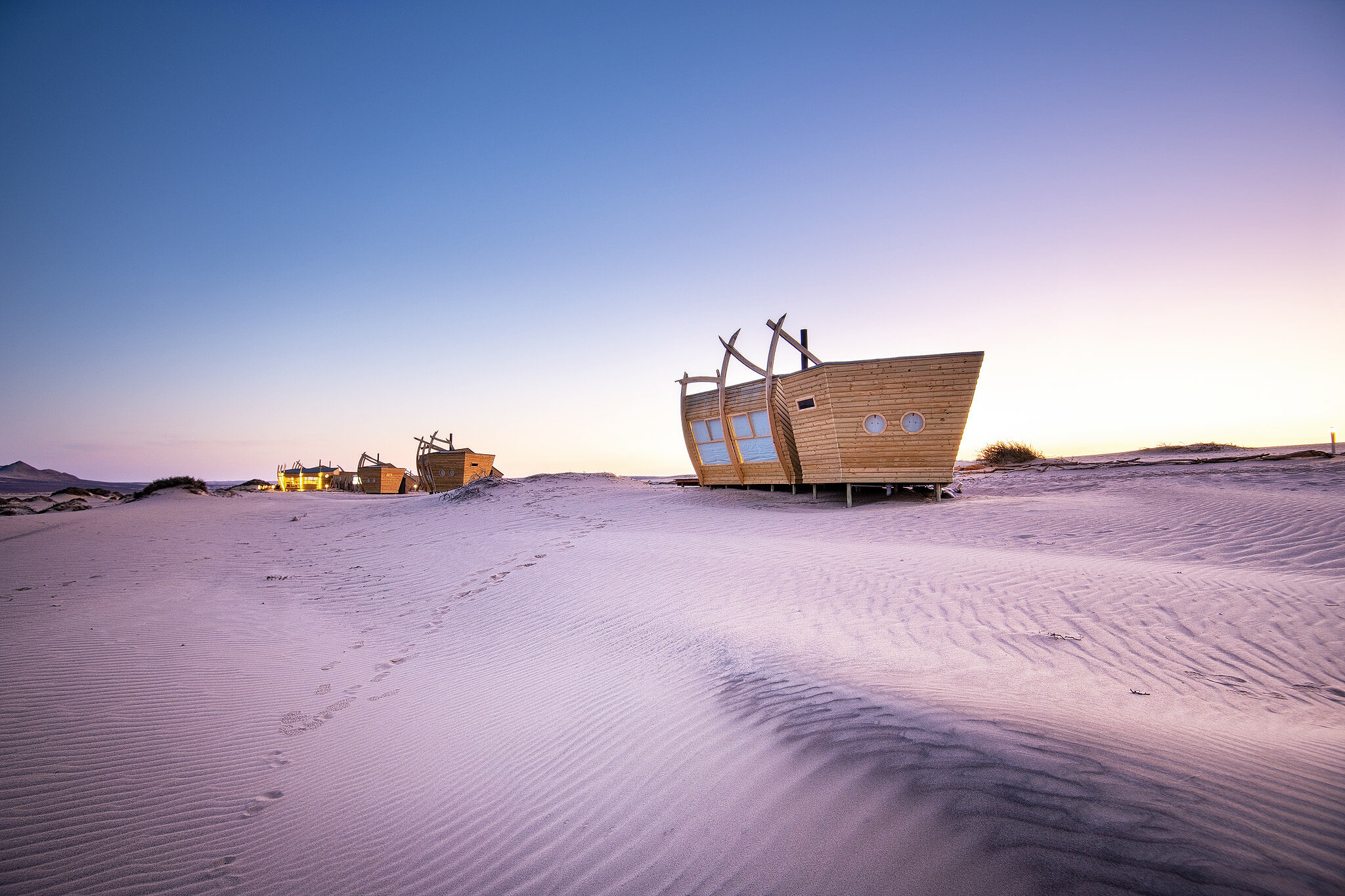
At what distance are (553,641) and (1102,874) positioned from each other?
17.4 ft

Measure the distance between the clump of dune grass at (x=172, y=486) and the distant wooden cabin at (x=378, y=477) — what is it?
692 inches

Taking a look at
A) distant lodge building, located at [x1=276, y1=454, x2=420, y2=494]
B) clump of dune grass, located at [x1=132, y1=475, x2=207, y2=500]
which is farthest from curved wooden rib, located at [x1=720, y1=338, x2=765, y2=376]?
distant lodge building, located at [x1=276, y1=454, x2=420, y2=494]

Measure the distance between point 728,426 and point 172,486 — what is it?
23729 mm

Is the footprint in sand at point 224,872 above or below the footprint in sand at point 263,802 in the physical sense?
above

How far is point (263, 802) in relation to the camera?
3168 mm

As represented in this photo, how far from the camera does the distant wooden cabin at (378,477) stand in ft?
136

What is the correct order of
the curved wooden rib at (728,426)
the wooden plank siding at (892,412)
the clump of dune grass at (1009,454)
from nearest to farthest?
the wooden plank siding at (892,412) → the curved wooden rib at (728,426) → the clump of dune grass at (1009,454)

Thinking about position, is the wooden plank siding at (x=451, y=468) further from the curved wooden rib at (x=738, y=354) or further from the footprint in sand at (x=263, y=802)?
the footprint in sand at (x=263, y=802)

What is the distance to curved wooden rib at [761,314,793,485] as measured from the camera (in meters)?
16.6

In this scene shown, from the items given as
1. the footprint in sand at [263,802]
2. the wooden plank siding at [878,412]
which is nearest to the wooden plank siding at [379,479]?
the wooden plank siding at [878,412]

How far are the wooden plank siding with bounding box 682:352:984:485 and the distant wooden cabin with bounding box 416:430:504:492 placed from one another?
23.8 meters

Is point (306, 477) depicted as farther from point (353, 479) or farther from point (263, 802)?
point (263, 802)

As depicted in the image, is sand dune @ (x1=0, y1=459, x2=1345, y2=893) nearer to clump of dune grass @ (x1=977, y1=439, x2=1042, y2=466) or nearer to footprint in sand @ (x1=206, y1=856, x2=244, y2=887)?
footprint in sand @ (x1=206, y1=856, x2=244, y2=887)

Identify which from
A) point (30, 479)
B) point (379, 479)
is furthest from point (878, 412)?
point (30, 479)
